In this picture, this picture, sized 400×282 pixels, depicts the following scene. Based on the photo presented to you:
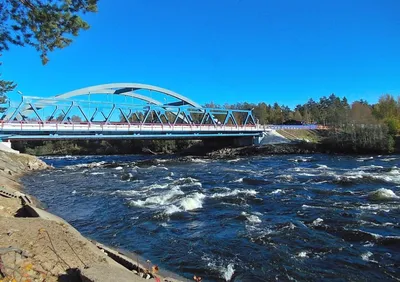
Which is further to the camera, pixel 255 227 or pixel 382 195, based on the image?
pixel 382 195

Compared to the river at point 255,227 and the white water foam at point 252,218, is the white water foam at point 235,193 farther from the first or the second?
the white water foam at point 252,218

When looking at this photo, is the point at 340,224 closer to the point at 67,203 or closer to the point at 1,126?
the point at 67,203

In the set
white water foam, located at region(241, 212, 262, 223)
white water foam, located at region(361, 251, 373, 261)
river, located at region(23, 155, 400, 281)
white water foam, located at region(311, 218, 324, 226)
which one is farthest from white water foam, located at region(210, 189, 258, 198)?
white water foam, located at region(361, 251, 373, 261)

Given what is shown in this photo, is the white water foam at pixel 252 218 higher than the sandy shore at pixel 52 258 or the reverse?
the reverse

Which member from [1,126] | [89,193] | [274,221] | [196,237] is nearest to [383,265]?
[274,221]

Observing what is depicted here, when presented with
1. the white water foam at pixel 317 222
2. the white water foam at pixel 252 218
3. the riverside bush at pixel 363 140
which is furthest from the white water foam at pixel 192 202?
the riverside bush at pixel 363 140

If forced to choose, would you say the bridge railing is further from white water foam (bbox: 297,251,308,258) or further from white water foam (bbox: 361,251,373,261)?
white water foam (bbox: 361,251,373,261)

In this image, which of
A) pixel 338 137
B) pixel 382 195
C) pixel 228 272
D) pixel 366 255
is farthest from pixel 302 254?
pixel 338 137

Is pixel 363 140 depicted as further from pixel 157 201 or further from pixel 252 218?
pixel 252 218

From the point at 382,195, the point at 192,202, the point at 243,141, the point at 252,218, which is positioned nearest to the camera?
the point at 252,218

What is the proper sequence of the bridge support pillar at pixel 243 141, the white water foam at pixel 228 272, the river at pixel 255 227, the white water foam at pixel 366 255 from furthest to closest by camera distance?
the bridge support pillar at pixel 243 141, the white water foam at pixel 366 255, the river at pixel 255 227, the white water foam at pixel 228 272

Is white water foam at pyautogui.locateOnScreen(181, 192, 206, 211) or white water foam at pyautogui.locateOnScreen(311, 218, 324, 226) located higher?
white water foam at pyautogui.locateOnScreen(311, 218, 324, 226)

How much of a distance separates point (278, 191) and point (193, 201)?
19.6 feet

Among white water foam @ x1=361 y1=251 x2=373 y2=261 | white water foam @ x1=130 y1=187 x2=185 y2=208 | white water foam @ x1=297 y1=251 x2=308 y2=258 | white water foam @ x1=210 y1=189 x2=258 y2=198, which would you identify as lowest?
white water foam @ x1=210 y1=189 x2=258 y2=198
